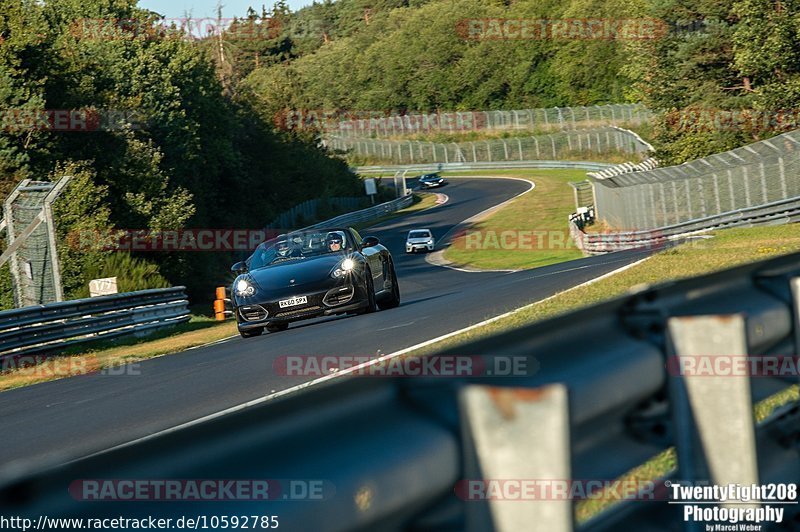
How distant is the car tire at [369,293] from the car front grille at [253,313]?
1.52 m

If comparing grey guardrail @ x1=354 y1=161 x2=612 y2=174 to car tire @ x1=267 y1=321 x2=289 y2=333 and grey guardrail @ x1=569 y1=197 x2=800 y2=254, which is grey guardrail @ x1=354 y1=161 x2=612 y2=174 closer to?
grey guardrail @ x1=569 y1=197 x2=800 y2=254

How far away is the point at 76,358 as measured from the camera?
62.4 ft

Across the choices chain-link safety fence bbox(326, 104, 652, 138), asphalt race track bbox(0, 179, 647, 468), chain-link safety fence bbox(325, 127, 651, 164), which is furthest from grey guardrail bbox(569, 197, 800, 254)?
chain-link safety fence bbox(326, 104, 652, 138)

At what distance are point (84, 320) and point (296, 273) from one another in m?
7.61

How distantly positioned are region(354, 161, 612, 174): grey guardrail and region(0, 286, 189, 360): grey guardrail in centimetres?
6149

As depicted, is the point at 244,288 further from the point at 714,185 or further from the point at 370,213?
the point at 370,213

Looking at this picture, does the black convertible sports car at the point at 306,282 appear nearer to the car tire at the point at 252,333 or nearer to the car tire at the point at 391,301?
the car tire at the point at 252,333

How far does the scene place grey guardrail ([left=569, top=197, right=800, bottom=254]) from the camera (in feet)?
110

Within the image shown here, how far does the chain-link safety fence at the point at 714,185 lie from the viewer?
108 feet

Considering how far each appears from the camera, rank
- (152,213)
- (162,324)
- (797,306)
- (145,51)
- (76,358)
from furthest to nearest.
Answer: (145,51) → (152,213) → (162,324) → (76,358) → (797,306)

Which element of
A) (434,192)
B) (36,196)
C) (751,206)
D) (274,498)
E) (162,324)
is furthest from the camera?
(434,192)

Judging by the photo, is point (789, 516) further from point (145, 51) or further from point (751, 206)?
point (145, 51)

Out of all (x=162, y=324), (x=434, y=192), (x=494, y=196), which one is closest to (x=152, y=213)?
(x=162, y=324)

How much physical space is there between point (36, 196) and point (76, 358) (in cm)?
362
